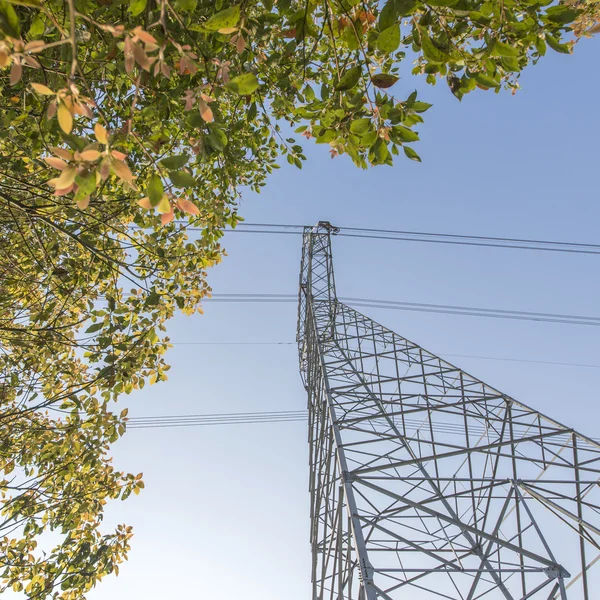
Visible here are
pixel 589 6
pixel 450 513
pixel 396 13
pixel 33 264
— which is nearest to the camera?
pixel 396 13

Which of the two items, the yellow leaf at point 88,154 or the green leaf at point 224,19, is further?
the green leaf at point 224,19

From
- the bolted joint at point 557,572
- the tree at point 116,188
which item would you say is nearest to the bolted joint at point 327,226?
the tree at point 116,188

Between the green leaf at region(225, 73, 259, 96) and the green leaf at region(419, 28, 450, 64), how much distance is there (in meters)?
0.60

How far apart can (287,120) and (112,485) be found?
13.4 feet

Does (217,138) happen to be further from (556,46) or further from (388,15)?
(556,46)

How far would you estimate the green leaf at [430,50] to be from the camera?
1368mm

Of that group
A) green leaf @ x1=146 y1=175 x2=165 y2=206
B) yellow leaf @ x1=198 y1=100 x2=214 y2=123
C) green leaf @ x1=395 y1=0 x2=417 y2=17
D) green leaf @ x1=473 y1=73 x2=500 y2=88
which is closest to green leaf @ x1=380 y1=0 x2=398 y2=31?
green leaf @ x1=395 y1=0 x2=417 y2=17

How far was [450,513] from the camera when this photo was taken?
205 inches

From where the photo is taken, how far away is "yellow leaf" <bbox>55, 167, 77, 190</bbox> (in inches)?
37.7

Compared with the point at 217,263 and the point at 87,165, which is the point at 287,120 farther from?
the point at 87,165

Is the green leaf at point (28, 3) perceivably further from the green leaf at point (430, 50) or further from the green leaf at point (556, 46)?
the green leaf at point (556, 46)

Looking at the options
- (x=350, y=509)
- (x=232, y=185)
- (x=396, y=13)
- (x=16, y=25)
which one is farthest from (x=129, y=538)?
(x=396, y=13)

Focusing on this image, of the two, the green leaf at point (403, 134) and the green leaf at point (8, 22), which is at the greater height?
the green leaf at point (403, 134)

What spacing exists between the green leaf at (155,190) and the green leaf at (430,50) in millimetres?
1020
